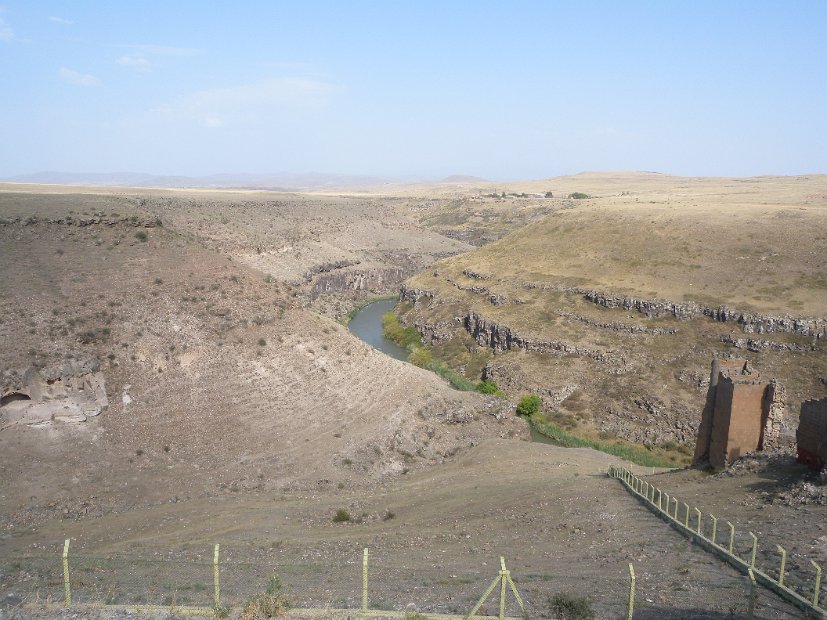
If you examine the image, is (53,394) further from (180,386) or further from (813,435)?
(813,435)

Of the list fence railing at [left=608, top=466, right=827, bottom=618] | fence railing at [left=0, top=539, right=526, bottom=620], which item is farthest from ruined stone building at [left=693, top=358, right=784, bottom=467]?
fence railing at [left=0, top=539, right=526, bottom=620]

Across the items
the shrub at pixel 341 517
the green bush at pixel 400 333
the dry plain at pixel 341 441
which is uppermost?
the dry plain at pixel 341 441

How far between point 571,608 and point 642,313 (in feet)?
139

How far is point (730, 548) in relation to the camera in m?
14.2

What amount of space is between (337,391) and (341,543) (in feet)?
48.9

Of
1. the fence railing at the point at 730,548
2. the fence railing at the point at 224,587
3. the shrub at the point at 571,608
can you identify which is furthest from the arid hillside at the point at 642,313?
the shrub at the point at 571,608

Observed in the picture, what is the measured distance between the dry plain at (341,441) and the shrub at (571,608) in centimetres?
30

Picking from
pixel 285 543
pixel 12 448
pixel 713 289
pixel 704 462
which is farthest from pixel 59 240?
pixel 713 289

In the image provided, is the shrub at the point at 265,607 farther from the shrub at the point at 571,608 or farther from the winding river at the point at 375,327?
the winding river at the point at 375,327

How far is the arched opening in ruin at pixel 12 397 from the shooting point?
25.6m

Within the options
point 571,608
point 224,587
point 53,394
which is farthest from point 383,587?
point 53,394

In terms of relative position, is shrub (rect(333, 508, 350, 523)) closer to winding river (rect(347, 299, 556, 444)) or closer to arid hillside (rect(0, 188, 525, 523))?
arid hillside (rect(0, 188, 525, 523))

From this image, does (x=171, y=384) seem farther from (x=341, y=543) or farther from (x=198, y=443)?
(x=341, y=543)

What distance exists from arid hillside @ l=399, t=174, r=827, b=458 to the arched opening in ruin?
31.0m
